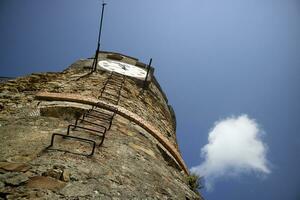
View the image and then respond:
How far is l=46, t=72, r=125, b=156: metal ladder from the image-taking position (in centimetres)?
293

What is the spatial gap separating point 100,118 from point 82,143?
0.88 meters

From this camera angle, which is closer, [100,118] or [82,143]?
[82,143]

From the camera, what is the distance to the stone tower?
2.18 metres

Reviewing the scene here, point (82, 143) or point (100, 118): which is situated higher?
point (100, 118)

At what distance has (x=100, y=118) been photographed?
12.2ft

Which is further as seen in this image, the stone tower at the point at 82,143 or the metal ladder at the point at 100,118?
the metal ladder at the point at 100,118

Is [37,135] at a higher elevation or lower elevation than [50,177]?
higher

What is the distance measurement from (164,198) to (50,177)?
104cm

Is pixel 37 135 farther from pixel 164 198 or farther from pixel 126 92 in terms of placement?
pixel 126 92

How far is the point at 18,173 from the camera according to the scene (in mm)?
2154

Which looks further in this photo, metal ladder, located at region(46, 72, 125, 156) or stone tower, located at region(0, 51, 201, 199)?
metal ladder, located at region(46, 72, 125, 156)

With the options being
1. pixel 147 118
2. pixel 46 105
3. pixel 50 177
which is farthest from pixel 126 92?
pixel 50 177

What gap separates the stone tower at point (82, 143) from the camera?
85.9 inches

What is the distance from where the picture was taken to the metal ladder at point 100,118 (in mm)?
2928
